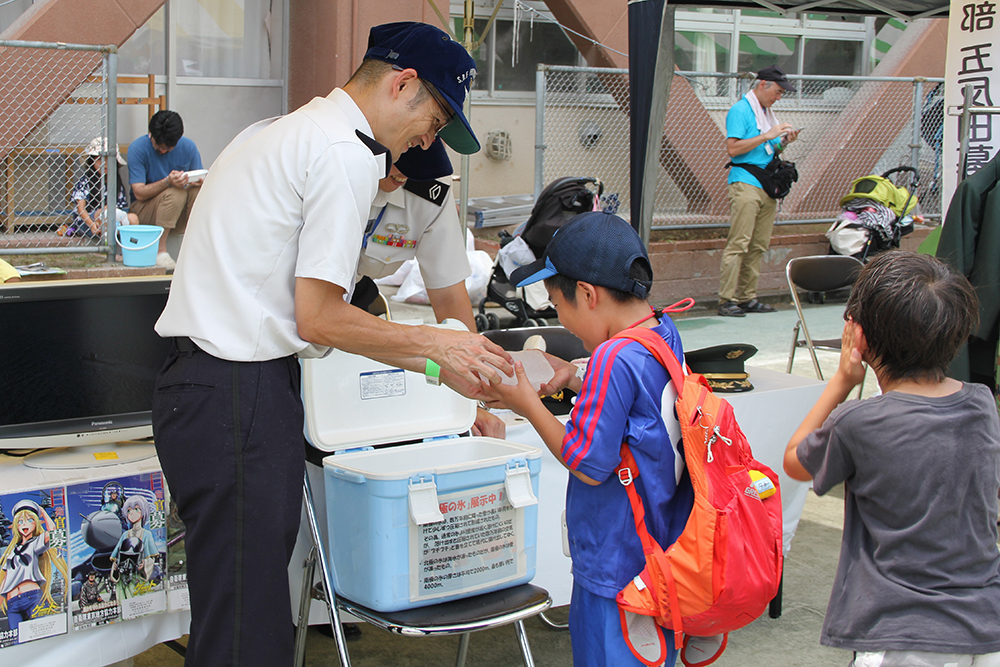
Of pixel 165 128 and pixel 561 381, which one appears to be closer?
pixel 561 381

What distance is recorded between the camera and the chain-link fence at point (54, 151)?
6.07 m

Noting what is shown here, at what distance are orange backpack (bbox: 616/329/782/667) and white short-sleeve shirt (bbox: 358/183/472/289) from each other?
117 cm

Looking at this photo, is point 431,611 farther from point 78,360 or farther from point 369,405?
point 78,360

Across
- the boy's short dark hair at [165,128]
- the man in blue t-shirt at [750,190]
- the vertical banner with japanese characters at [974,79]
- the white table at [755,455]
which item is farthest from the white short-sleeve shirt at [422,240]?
the man in blue t-shirt at [750,190]

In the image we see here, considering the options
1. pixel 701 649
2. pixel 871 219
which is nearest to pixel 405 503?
pixel 701 649

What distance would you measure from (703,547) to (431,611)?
2.52 feet

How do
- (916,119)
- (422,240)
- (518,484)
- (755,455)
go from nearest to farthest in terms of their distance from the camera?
(518,484) < (422,240) < (755,455) < (916,119)

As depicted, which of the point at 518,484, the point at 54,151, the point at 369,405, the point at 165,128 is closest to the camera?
the point at 518,484

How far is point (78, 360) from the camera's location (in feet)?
8.31

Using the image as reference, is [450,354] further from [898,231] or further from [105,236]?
[898,231]

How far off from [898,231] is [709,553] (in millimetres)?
8159

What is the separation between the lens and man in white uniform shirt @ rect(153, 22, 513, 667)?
6.07ft

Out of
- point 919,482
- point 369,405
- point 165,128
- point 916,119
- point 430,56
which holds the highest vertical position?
point 916,119

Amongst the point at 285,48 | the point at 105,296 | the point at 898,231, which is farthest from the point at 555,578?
the point at 285,48
